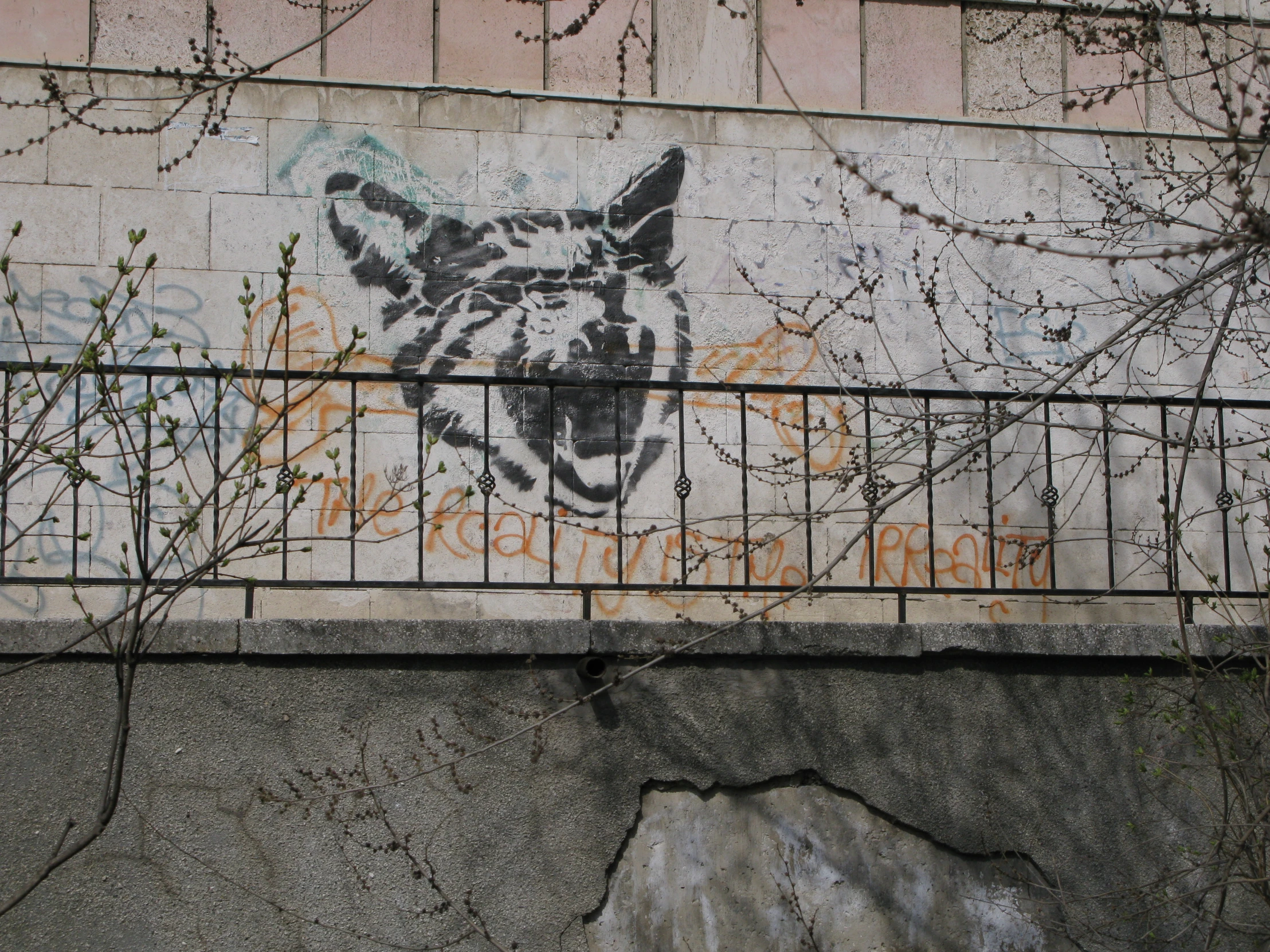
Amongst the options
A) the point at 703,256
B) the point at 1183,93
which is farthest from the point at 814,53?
the point at 1183,93

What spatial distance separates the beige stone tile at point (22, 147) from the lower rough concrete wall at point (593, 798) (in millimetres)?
3900

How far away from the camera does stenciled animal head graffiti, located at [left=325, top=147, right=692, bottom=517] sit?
6.39m

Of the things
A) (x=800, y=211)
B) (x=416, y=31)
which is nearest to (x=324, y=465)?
(x=416, y=31)

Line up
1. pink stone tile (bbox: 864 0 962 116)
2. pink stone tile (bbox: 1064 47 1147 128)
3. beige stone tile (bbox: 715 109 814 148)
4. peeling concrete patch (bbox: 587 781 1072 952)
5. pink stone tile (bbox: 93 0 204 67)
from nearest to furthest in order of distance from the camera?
peeling concrete patch (bbox: 587 781 1072 952) < pink stone tile (bbox: 93 0 204 67) < beige stone tile (bbox: 715 109 814 148) < pink stone tile (bbox: 864 0 962 116) < pink stone tile (bbox: 1064 47 1147 128)

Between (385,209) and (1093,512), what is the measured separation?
4565mm

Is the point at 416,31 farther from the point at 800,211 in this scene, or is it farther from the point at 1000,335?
the point at 1000,335

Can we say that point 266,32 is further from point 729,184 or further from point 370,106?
point 729,184

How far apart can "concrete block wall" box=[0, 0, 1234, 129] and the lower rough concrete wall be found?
4011 millimetres

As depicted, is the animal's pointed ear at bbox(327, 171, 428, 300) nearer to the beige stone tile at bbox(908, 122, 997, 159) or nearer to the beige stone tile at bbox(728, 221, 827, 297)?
the beige stone tile at bbox(728, 221, 827, 297)

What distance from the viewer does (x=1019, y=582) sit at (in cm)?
680

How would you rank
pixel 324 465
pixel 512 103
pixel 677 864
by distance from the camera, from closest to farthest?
pixel 677 864
pixel 324 465
pixel 512 103

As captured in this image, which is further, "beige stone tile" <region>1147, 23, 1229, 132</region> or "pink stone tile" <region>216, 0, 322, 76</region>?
"beige stone tile" <region>1147, 23, 1229, 132</region>

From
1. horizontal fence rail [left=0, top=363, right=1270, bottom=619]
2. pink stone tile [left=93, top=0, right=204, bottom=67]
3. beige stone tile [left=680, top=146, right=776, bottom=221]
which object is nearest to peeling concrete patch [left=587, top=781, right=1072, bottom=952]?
horizontal fence rail [left=0, top=363, right=1270, bottom=619]

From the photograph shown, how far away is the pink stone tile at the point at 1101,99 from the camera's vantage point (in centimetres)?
712
